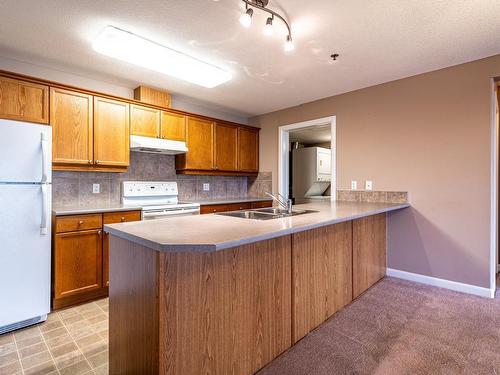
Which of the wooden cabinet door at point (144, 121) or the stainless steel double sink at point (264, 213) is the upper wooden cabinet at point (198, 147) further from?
the stainless steel double sink at point (264, 213)

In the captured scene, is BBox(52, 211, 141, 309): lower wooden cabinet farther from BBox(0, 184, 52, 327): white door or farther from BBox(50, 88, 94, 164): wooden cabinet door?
BBox(50, 88, 94, 164): wooden cabinet door

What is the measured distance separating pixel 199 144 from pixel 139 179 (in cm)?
94

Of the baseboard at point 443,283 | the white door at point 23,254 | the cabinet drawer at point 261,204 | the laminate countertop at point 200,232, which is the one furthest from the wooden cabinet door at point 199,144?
the baseboard at point 443,283

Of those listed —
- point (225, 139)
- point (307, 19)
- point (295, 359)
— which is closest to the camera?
point (295, 359)

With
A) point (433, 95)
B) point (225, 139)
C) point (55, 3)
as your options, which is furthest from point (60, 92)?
point (433, 95)

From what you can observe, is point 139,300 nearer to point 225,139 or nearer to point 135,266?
point 135,266

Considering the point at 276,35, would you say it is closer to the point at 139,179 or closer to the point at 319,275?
the point at 319,275

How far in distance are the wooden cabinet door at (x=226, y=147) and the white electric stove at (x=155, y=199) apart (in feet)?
2.50

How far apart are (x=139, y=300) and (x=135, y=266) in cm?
16

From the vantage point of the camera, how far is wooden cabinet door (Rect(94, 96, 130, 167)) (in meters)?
2.91

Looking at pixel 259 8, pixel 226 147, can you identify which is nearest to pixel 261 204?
pixel 226 147

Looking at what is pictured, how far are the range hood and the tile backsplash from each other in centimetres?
26

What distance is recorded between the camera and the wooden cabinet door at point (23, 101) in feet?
7.62

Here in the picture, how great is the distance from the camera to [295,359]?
1.72 meters
